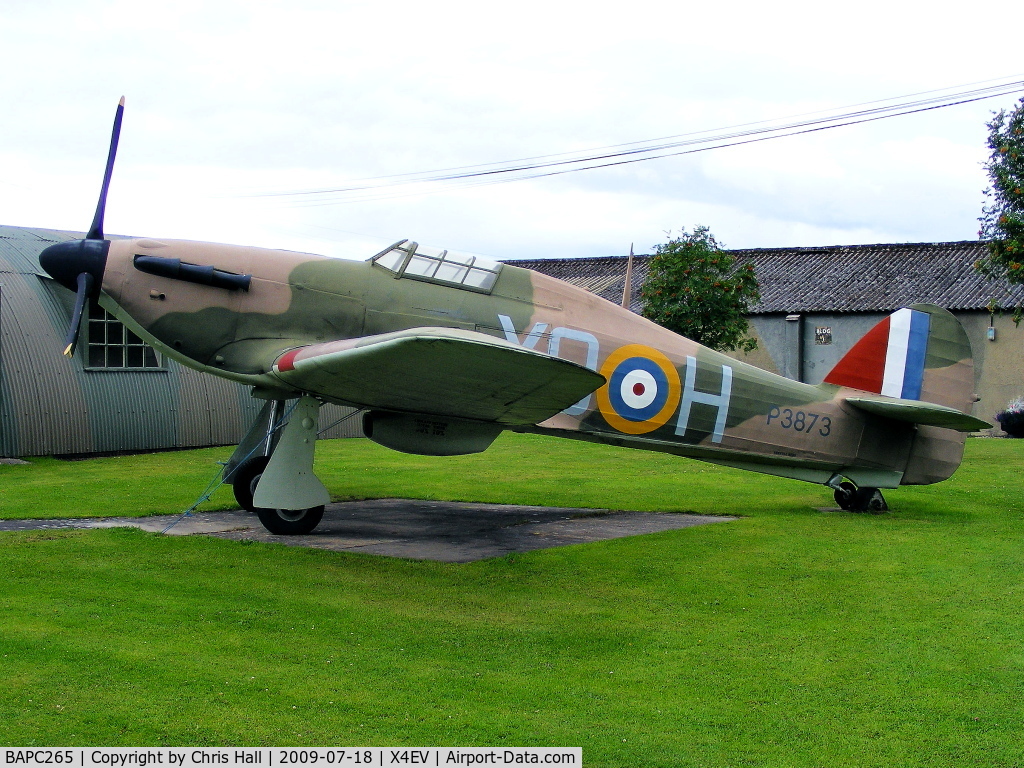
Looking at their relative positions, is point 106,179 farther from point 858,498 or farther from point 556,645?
point 858,498

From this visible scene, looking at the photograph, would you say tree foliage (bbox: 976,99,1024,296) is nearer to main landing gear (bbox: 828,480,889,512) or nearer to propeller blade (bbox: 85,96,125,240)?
main landing gear (bbox: 828,480,889,512)

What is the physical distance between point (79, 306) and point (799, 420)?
8042 millimetres

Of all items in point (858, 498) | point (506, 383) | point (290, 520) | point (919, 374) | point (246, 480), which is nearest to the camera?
point (506, 383)

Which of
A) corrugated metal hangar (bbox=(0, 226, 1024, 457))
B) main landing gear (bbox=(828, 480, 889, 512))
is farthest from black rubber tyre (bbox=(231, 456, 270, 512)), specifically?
corrugated metal hangar (bbox=(0, 226, 1024, 457))

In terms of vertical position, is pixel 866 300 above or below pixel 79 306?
above

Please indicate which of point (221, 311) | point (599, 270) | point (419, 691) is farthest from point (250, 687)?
point (599, 270)

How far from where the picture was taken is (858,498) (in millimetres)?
12297

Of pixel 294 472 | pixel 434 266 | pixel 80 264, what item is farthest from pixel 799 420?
pixel 80 264

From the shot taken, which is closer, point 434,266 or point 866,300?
point 434,266

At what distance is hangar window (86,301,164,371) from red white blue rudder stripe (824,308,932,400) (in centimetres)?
1434

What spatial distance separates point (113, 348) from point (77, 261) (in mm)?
11405

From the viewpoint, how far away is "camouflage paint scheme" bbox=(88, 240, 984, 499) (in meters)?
8.66
